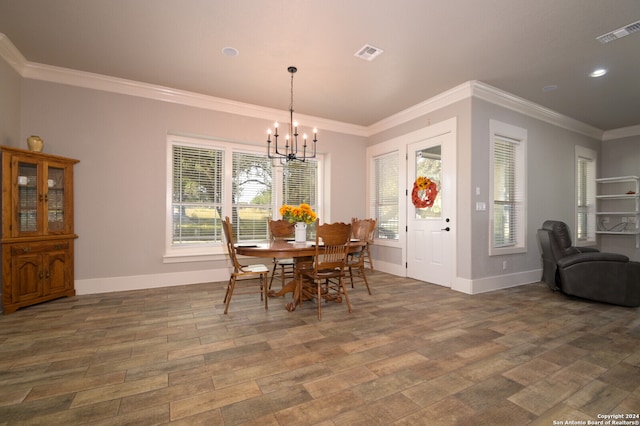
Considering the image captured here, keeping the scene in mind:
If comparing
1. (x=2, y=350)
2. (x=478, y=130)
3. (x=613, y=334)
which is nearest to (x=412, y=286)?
(x=613, y=334)

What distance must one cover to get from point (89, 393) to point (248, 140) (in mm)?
3924

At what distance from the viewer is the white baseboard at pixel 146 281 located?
3785 millimetres

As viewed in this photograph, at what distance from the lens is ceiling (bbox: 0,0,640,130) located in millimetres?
2518

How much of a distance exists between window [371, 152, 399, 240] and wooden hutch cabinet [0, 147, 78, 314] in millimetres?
4851

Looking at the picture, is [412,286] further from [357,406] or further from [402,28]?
[402,28]

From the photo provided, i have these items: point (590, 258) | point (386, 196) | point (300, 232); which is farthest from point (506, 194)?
point (300, 232)

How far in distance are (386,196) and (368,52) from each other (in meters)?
2.89

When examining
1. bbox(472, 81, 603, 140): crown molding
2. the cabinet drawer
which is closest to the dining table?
the cabinet drawer

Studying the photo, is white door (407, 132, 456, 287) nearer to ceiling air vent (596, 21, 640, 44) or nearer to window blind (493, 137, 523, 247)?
window blind (493, 137, 523, 247)

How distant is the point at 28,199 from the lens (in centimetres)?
323

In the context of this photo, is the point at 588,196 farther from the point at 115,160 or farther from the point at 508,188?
the point at 115,160

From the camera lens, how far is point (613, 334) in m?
2.54

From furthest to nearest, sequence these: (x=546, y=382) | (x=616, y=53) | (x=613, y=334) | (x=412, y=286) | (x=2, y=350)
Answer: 1. (x=412, y=286)
2. (x=616, y=53)
3. (x=613, y=334)
4. (x=2, y=350)
5. (x=546, y=382)

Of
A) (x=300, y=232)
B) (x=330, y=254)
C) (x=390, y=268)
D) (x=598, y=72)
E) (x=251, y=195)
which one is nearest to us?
(x=330, y=254)
